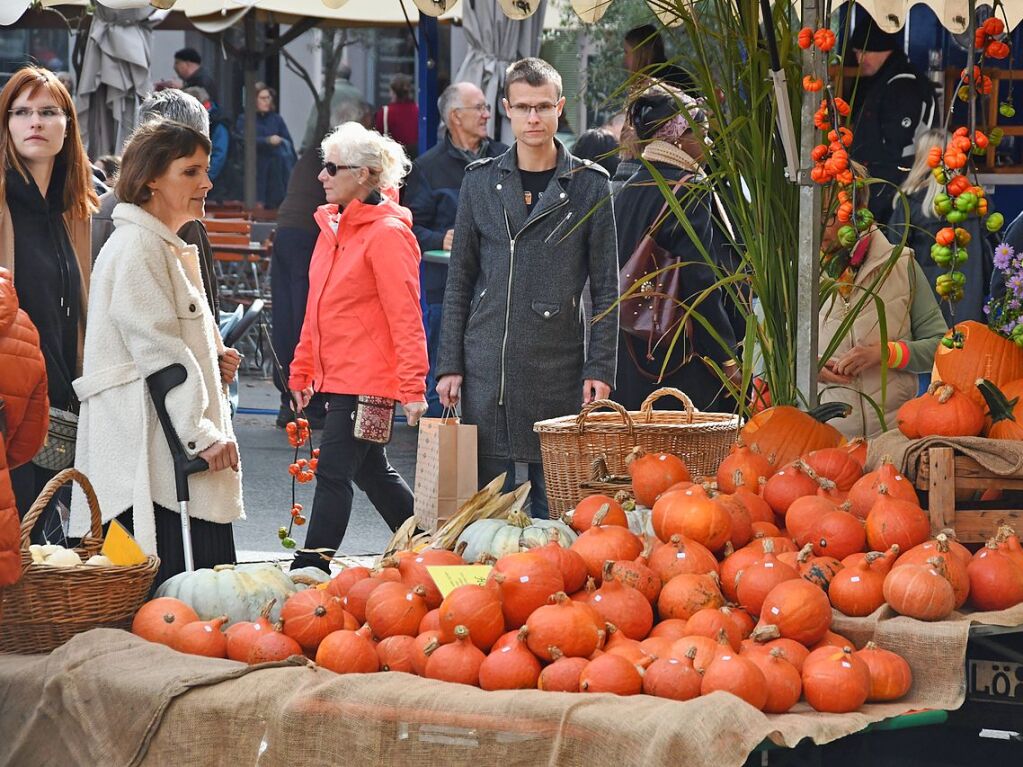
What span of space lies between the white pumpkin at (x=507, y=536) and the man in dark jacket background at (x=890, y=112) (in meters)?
5.15

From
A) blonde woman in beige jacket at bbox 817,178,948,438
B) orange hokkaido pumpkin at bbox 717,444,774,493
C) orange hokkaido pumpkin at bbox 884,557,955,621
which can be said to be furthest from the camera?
blonde woman in beige jacket at bbox 817,178,948,438

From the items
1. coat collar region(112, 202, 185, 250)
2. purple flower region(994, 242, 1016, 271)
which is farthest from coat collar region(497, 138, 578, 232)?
purple flower region(994, 242, 1016, 271)

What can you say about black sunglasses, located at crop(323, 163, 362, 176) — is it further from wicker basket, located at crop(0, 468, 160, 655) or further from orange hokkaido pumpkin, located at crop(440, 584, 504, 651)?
orange hokkaido pumpkin, located at crop(440, 584, 504, 651)

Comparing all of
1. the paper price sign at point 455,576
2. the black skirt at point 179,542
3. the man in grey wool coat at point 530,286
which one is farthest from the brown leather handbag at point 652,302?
the paper price sign at point 455,576

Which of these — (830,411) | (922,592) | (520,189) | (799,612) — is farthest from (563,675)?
(520,189)

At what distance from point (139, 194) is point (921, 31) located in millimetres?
6550

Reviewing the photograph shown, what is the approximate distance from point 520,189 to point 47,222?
61.4 inches

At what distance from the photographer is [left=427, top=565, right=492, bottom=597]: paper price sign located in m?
3.20

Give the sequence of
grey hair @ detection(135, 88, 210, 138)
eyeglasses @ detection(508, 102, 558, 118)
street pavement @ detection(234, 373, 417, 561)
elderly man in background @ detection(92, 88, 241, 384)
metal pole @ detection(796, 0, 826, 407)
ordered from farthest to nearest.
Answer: street pavement @ detection(234, 373, 417, 561) < grey hair @ detection(135, 88, 210, 138) < elderly man in background @ detection(92, 88, 241, 384) < eyeglasses @ detection(508, 102, 558, 118) < metal pole @ detection(796, 0, 826, 407)

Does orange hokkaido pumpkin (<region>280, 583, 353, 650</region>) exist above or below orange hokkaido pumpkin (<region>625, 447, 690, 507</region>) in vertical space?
below

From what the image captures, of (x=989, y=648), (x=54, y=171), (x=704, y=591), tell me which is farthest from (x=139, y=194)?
(x=989, y=648)

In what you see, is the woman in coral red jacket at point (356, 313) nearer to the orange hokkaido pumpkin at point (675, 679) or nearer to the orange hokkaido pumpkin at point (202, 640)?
the orange hokkaido pumpkin at point (202, 640)

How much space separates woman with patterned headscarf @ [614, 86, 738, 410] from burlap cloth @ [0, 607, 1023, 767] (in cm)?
284

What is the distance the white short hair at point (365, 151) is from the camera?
19.2 ft
